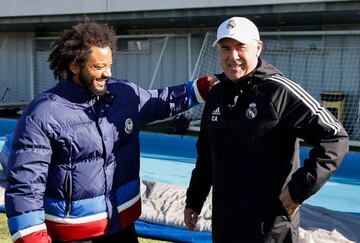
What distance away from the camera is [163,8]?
424 inches

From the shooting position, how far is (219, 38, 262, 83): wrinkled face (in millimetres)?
2016

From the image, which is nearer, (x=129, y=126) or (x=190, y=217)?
(x=129, y=126)

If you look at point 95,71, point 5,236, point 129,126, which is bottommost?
point 5,236

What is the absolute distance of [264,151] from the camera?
1.97 m

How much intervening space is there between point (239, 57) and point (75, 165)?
0.80 meters

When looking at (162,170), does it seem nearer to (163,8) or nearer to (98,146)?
(163,8)

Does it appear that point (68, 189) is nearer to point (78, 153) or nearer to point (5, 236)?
point (78, 153)

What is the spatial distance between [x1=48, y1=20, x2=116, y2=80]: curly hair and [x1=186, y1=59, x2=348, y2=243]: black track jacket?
0.55m

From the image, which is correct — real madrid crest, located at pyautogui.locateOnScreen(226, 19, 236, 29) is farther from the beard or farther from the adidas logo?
the beard

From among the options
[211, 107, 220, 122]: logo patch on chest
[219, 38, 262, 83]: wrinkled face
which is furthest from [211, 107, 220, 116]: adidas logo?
[219, 38, 262, 83]: wrinkled face

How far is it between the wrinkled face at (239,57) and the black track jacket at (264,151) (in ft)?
0.11

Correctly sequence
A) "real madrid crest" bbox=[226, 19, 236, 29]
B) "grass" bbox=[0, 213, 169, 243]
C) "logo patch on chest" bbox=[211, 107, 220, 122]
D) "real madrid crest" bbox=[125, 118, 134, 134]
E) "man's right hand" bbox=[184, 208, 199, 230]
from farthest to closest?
"grass" bbox=[0, 213, 169, 243], "man's right hand" bbox=[184, 208, 199, 230], "real madrid crest" bbox=[125, 118, 134, 134], "logo patch on chest" bbox=[211, 107, 220, 122], "real madrid crest" bbox=[226, 19, 236, 29]

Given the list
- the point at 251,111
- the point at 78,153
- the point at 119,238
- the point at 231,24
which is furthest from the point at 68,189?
the point at 231,24

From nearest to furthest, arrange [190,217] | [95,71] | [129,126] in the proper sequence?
[95,71]
[129,126]
[190,217]
